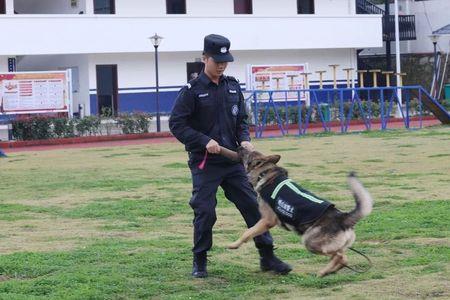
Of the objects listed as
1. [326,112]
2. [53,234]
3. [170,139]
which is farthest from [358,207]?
[326,112]

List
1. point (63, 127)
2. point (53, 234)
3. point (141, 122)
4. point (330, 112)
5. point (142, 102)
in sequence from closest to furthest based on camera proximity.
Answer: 1. point (53, 234)
2. point (63, 127)
3. point (141, 122)
4. point (330, 112)
5. point (142, 102)

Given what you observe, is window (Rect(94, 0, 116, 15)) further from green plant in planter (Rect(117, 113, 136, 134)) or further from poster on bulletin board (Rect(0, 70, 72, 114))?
green plant in planter (Rect(117, 113, 136, 134))

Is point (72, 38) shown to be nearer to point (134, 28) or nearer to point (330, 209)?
point (134, 28)

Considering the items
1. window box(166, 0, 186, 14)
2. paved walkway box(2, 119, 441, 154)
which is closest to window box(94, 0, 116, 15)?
window box(166, 0, 186, 14)

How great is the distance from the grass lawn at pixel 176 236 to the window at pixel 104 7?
18232 millimetres

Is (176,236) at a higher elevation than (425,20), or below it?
below

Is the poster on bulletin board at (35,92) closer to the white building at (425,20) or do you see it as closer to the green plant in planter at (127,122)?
the green plant in planter at (127,122)

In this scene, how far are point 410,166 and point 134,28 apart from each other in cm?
2050

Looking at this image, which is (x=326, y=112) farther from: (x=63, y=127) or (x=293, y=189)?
(x=293, y=189)

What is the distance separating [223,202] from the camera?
43.6 ft

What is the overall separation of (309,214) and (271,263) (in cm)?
87

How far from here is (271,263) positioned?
8.28 m

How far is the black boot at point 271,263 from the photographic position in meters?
8.21

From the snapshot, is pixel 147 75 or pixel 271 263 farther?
pixel 147 75
